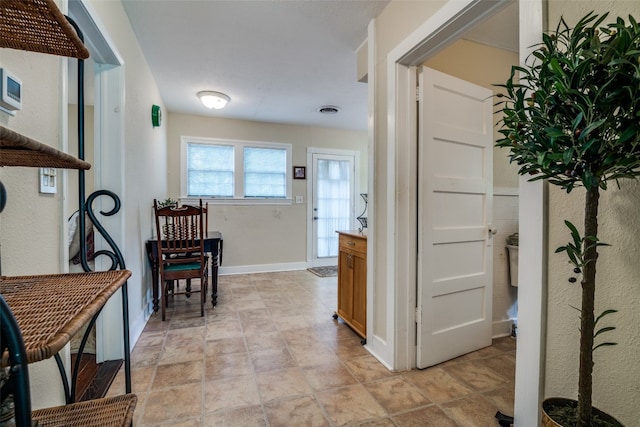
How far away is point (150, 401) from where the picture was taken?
158 centimetres

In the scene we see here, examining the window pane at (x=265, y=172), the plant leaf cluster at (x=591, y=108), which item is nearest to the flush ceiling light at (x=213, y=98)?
the window pane at (x=265, y=172)

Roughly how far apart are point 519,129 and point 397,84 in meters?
1.12

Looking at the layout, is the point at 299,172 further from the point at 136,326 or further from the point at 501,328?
the point at 501,328

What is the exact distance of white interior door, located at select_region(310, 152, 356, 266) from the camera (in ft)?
16.9

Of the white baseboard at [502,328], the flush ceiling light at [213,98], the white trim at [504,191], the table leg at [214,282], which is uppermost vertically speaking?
the flush ceiling light at [213,98]

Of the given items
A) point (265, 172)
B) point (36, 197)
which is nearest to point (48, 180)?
point (36, 197)

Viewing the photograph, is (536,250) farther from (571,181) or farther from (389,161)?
(389,161)

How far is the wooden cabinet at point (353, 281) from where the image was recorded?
2330mm

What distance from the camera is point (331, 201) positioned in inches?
210

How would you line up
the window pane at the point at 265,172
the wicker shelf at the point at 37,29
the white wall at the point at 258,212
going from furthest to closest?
the window pane at the point at 265,172
the white wall at the point at 258,212
the wicker shelf at the point at 37,29

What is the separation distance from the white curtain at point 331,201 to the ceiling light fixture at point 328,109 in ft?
3.45

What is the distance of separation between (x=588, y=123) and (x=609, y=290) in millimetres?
555

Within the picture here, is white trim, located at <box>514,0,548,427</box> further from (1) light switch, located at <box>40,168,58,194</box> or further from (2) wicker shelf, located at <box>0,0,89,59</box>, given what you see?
(1) light switch, located at <box>40,168,58,194</box>

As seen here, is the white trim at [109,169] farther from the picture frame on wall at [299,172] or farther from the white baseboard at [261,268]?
the picture frame on wall at [299,172]
